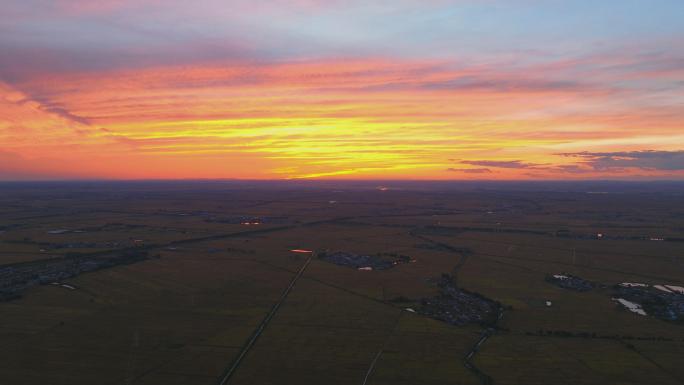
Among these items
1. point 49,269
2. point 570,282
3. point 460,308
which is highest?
point 49,269

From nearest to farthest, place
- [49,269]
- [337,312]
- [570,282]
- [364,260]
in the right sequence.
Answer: [337,312] → [570,282] → [49,269] → [364,260]

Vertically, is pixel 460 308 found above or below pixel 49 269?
below

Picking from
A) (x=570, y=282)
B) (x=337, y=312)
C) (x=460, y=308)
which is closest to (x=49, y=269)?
(x=337, y=312)

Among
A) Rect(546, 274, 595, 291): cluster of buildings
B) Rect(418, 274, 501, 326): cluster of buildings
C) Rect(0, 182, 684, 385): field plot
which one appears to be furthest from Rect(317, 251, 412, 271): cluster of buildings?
Rect(546, 274, 595, 291): cluster of buildings

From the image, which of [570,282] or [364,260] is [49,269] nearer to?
[364,260]

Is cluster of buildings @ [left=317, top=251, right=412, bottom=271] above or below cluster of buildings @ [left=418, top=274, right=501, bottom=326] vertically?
above

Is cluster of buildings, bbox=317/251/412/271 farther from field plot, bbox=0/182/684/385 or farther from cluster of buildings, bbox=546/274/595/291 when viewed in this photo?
cluster of buildings, bbox=546/274/595/291

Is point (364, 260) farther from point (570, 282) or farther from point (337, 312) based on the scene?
point (570, 282)

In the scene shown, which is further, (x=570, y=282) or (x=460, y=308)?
(x=570, y=282)

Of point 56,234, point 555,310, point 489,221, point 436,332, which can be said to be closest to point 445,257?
point 555,310

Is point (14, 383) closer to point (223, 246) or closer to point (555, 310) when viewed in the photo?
point (555, 310)

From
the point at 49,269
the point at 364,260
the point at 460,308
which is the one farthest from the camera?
the point at 364,260
